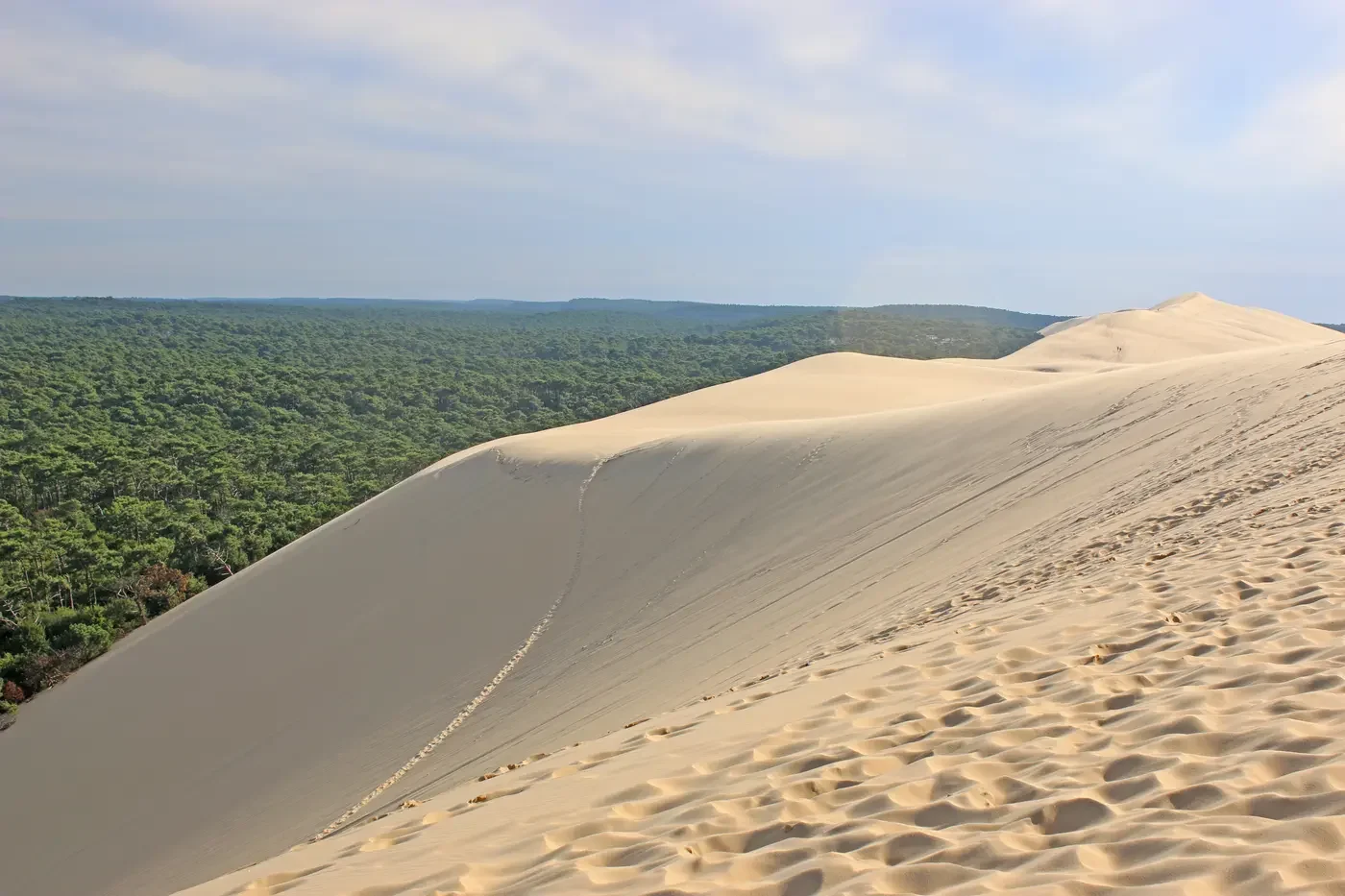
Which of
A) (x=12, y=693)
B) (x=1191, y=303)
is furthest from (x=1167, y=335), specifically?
(x=12, y=693)

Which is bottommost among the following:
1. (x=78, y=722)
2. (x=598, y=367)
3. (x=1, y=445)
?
(x=78, y=722)

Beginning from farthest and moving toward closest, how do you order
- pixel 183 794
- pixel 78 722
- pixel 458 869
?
pixel 78 722, pixel 183 794, pixel 458 869

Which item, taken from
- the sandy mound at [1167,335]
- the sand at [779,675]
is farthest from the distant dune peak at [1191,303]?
the sand at [779,675]

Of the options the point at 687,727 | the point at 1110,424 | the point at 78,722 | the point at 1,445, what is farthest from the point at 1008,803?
the point at 1,445

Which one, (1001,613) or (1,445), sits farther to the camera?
(1,445)

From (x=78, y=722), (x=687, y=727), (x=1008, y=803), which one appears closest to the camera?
(x=1008, y=803)

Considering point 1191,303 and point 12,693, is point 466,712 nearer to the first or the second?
point 12,693

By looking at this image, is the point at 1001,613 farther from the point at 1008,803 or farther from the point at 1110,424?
the point at 1110,424
